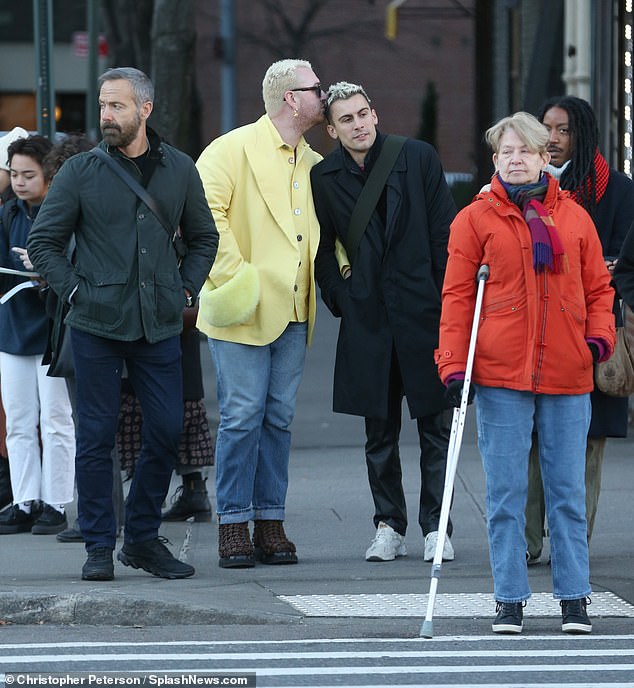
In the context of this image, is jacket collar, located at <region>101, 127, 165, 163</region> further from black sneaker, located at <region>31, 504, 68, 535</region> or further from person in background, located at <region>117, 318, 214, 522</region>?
black sneaker, located at <region>31, 504, 68, 535</region>

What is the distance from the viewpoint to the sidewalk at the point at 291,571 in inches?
258

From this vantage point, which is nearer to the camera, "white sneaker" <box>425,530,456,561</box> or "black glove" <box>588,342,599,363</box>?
"black glove" <box>588,342,599,363</box>

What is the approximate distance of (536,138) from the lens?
614 cm

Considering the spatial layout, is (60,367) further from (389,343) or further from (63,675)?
(63,675)

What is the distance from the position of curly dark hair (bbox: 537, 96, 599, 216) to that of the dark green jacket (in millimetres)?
1739

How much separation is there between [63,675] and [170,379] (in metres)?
1.90

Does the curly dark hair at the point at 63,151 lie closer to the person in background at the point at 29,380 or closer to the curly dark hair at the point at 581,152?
the person in background at the point at 29,380

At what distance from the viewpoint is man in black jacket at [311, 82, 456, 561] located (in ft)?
24.2

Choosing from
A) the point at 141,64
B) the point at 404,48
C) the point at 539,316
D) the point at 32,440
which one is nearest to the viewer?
the point at 539,316

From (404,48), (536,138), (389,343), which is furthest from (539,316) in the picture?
(404,48)

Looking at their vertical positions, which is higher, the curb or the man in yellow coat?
the man in yellow coat

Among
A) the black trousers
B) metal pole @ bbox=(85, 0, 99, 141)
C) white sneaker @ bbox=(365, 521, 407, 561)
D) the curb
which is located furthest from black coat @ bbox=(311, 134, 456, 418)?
metal pole @ bbox=(85, 0, 99, 141)

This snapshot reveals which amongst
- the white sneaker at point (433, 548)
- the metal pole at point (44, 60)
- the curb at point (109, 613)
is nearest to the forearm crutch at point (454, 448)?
the curb at point (109, 613)

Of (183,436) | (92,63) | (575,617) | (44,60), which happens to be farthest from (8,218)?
(92,63)
